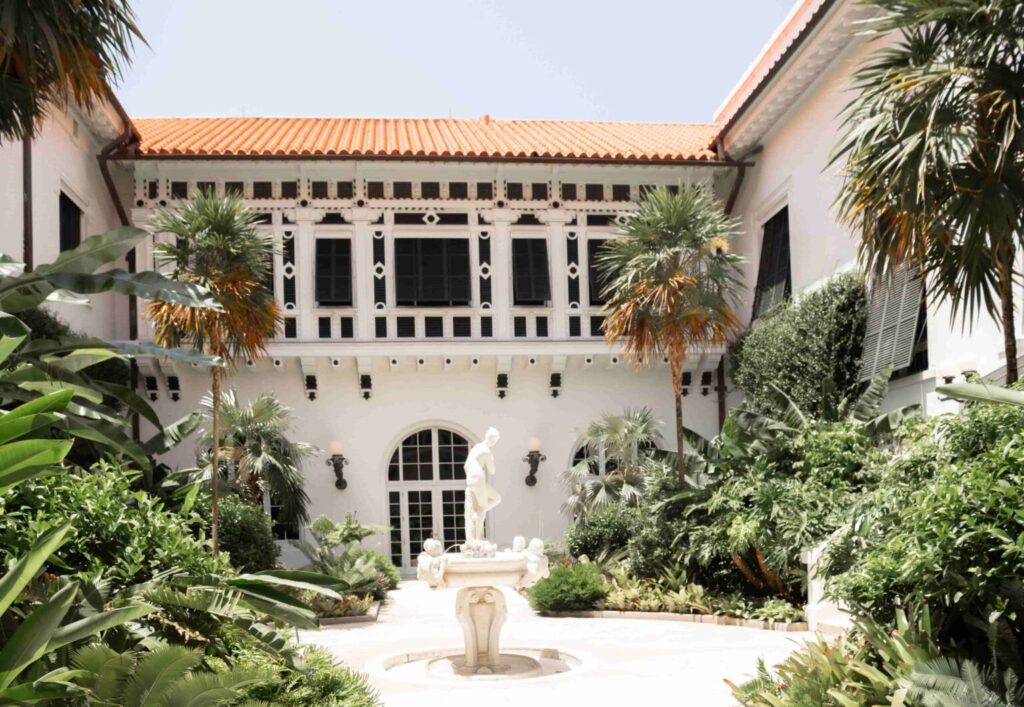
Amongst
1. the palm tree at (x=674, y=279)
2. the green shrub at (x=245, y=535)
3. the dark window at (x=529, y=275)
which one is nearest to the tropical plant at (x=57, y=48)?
the green shrub at (x=245, y=535)

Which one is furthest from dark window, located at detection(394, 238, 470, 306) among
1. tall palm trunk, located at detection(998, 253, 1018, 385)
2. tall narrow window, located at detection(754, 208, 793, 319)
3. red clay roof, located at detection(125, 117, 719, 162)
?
tall palm trunk, located at detection(998, 253, 1018, 385)

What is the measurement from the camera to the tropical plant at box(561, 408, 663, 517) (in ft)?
64.4

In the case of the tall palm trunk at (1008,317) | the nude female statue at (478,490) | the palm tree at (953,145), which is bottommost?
the nude female statue at (478,490)

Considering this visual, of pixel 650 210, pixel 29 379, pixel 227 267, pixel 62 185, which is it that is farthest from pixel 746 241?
pixel 29 379

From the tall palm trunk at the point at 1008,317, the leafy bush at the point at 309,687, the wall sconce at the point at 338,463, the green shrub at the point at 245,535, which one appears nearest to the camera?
the leafy bush at the point at 309,687

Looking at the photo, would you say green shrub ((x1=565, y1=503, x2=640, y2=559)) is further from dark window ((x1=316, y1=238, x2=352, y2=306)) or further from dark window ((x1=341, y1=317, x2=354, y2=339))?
dark window ((x1=316, y1=238, x2=352, y2=306))

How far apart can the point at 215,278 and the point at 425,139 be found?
907 centimetres

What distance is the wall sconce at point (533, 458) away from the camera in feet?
73.5

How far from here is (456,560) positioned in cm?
1142

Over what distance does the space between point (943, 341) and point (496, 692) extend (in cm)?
832

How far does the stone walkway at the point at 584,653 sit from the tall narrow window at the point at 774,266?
25.3 ft

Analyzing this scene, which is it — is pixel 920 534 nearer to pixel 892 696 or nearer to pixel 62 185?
pixel 892 696

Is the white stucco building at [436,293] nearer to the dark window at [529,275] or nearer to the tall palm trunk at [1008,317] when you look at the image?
the dark window at [529,275]

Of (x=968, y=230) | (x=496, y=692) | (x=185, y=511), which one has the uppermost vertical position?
(x=968, y=230)
